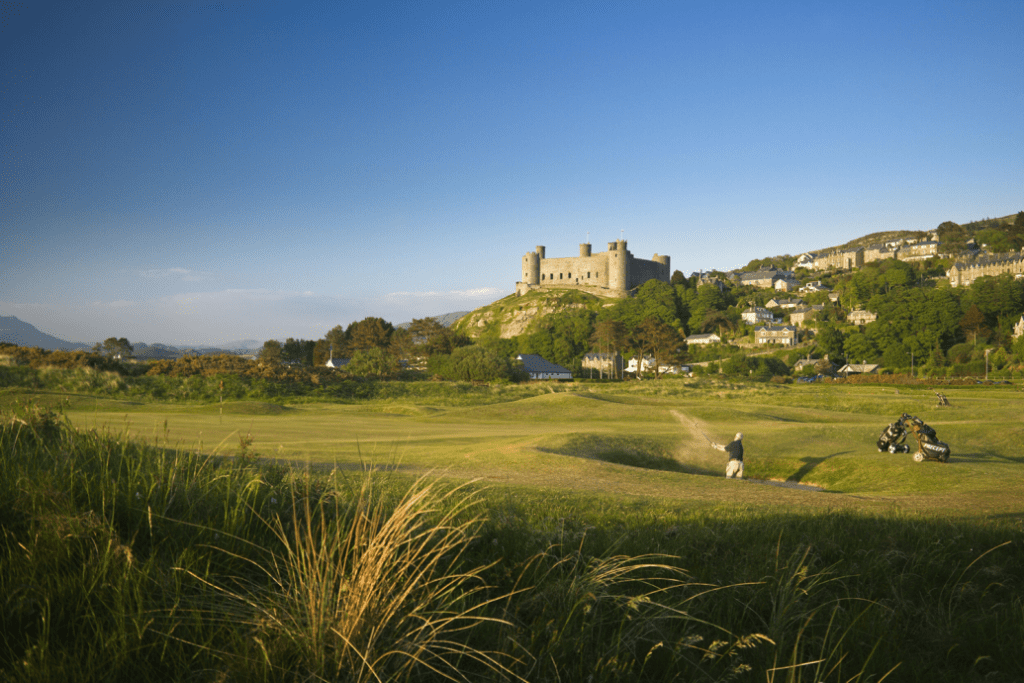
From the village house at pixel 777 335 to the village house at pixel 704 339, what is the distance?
836 cm

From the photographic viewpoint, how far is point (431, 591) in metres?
4.42

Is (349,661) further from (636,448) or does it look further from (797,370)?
(797,370)

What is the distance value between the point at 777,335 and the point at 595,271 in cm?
5535

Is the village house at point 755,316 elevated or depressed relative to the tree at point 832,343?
elevated

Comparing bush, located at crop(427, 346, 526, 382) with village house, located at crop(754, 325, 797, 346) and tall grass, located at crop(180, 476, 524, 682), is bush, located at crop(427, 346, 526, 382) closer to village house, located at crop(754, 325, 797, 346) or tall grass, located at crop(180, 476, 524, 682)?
tall grass, located at crop(180, 476, 524, 682)

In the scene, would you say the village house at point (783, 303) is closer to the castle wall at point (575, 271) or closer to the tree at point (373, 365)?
the castle wall at point (575, 271)

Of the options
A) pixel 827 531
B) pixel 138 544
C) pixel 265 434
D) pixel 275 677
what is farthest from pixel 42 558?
pixel 265 434

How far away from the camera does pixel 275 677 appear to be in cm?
346

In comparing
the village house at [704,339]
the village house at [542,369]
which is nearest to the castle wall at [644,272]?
the village house at [704,339]

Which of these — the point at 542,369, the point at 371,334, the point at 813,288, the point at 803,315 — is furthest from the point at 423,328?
the point at 813,288

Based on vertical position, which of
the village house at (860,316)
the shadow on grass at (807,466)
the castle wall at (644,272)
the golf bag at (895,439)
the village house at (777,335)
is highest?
the castle wall at (644,272)

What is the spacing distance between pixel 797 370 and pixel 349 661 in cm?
11634

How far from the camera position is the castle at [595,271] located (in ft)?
551

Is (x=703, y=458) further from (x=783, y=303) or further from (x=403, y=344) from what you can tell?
(x=783, y=303)
